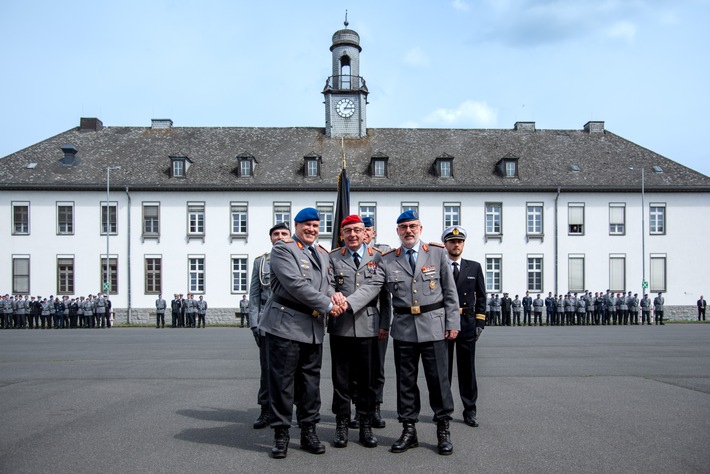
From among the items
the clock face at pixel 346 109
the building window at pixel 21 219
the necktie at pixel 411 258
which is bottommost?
the necktie at pixel 411 258

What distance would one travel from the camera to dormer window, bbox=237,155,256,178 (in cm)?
3972

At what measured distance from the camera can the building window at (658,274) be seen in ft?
131

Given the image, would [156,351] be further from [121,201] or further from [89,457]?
[121,201]

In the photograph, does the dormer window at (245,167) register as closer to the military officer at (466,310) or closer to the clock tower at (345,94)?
the clock tower at (345,94)

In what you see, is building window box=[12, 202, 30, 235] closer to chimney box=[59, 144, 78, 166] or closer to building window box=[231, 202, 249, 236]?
chimney box=[59, 144, 78, 166]

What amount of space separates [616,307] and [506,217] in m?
8.30

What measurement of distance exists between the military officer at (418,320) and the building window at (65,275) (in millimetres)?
36234

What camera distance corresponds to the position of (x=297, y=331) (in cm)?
629

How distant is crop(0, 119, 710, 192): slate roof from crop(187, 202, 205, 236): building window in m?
1.08

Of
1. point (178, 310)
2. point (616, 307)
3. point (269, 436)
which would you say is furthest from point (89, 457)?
point (616, 307)

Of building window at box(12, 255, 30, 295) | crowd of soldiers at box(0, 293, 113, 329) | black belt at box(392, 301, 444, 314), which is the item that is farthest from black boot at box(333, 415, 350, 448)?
building window at box(12, 255, 30, 295)

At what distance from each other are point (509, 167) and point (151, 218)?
71.7ft

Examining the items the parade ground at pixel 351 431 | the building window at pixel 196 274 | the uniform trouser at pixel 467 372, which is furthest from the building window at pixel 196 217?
the uniform trouser at pixel 467 372

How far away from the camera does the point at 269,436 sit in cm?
677
